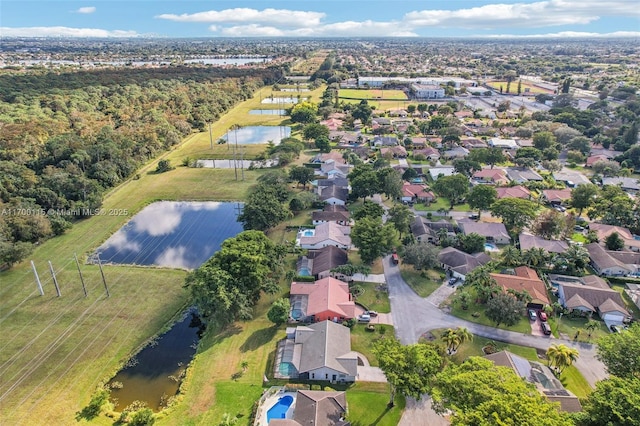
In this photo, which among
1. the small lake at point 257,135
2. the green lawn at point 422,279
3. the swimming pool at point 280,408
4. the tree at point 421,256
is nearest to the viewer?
the swimming pool at point 280,408

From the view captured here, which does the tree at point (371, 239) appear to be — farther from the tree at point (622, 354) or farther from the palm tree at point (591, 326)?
the tree at point (622, 354)

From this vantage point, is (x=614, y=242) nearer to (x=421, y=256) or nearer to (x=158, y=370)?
(x=421, y=256)

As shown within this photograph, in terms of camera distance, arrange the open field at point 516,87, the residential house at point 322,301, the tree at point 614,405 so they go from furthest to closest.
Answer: the open field at point 516,87, the residential house at point 322,301, the tree at point 614,405

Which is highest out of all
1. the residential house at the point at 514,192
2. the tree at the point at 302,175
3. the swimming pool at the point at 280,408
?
the tree at the point at 302,175

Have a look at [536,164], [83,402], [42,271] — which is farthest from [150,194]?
[536,164]

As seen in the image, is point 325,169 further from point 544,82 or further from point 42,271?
point 544,82

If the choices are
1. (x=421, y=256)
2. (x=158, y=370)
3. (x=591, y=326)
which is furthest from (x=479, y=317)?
(x=158, y=370)

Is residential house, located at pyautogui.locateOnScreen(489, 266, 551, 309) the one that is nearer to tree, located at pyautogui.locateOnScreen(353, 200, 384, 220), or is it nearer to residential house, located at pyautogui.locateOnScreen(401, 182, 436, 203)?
tree, located at pyautogui.locateOnScreen(353, 200, 384, 220)

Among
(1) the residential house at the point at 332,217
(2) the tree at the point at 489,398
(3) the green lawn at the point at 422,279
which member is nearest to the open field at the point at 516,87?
(1) the residential house at the point at 332,217
